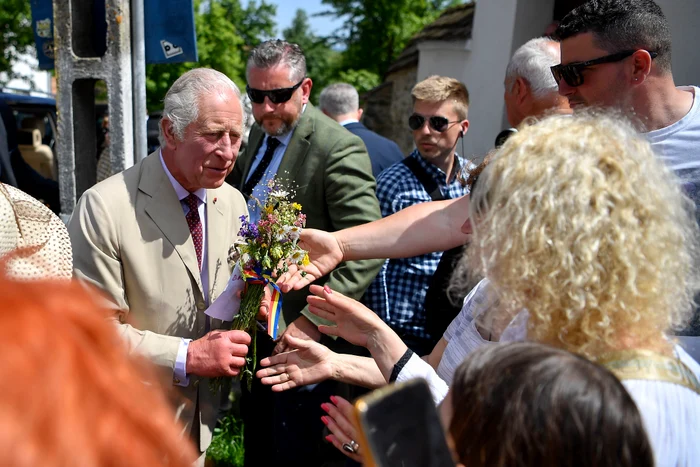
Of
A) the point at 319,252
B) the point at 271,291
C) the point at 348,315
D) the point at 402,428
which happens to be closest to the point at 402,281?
the point at 319,252

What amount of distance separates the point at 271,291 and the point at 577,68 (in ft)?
5.05

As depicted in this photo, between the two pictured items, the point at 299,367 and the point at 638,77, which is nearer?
the point at 638,77

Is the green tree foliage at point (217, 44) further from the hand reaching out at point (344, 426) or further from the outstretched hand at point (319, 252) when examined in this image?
the hand reaching out at point (344, 426)

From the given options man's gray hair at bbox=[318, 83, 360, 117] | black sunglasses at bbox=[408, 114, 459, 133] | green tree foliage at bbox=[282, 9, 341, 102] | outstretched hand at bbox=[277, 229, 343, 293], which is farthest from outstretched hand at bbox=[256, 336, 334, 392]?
green tree foliage at bbox=[282, 9, 341, 102]

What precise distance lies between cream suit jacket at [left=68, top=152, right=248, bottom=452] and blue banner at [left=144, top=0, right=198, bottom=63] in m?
1.03

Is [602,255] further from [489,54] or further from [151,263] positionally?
[489,54]

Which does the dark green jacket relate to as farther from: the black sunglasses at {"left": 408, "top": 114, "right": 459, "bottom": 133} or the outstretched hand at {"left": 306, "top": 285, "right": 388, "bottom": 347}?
the outstretched hand at {"left": 306, "top": 285, "right": 388, "bottom": 347}

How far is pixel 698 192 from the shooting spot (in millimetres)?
2229

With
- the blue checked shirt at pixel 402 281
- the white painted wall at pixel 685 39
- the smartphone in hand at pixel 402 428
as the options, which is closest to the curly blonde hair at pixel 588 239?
the smartphone in hand at pixel 402 428

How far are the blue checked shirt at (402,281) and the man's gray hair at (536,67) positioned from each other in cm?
70

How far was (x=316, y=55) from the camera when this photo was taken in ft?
108

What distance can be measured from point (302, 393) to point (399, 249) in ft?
4.33

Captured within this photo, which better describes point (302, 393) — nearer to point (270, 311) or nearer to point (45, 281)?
point (270, 311)

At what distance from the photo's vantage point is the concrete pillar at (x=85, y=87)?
3.76m
